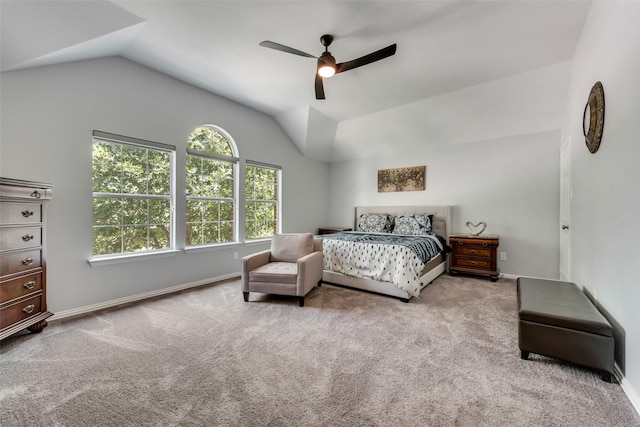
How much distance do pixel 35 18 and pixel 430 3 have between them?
3206 millimetres

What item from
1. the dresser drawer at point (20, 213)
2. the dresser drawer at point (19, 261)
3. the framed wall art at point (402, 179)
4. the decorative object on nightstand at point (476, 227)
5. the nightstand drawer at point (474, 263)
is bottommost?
the nightstand drawer at point (474, 263)

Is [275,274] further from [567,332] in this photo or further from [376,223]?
[376,223]

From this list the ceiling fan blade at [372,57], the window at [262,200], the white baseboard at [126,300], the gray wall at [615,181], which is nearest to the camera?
the gray wall at [615,181]

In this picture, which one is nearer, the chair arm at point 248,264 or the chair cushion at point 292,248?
the chair arm at point 248,264

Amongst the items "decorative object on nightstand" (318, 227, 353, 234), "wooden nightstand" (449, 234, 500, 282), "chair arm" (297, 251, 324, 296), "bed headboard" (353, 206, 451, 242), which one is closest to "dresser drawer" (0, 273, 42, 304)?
"chair arm" (297, 251, 324, 296)

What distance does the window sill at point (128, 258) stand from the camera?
2.87m

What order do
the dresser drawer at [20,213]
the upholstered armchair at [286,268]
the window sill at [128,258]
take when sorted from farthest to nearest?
the upholstered armchair at [286,268] → the window sill at [128,258] → the dresser drawer at [20,213]

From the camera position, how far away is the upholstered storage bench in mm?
1654

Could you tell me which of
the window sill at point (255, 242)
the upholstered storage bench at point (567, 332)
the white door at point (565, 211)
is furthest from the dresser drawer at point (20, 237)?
the white door at point (565, 211)

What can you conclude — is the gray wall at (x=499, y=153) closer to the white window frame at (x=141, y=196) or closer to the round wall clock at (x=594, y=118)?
the round wall clock at (x=594, y=118)

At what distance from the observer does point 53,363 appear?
186 centimetres

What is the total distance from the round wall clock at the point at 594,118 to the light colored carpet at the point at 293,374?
1773 mm

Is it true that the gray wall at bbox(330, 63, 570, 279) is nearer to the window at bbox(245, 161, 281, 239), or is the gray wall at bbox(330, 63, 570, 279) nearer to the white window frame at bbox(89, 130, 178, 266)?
the window at bbox(245, 161, 281, 239)

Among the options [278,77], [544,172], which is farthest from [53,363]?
[544,172]
